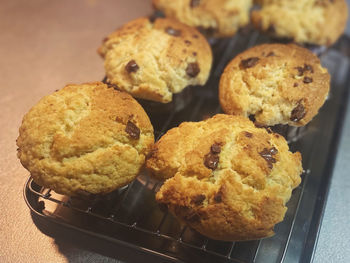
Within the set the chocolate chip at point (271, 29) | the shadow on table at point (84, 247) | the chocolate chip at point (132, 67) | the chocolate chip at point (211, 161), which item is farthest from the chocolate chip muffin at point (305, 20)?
the shadow on table at point (84, 247)

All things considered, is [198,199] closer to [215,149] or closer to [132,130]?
[215,149]

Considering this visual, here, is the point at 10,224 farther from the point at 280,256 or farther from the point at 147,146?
the point at 280,256

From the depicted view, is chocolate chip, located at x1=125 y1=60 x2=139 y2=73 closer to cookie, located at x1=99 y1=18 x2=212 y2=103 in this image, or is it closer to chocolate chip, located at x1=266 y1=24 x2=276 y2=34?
cookie, located at x1=99 y1=18 x2=212 y2=103

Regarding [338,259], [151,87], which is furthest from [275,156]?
[151,87]

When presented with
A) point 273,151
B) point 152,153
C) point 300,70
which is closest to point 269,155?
point 273,151

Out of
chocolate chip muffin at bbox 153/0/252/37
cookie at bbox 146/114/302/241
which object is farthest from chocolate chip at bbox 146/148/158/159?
chocolate chip muffin at bbox 153/0/252/37

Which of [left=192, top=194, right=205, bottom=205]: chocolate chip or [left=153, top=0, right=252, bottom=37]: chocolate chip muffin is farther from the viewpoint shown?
[left=153, top=0, right=252, bottom=37]: chocolate chip muffin

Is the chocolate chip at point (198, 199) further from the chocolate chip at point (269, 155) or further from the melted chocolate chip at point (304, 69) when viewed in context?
the melted chocolate chip at point (304, 69)

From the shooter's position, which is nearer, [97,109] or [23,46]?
[97,109]
